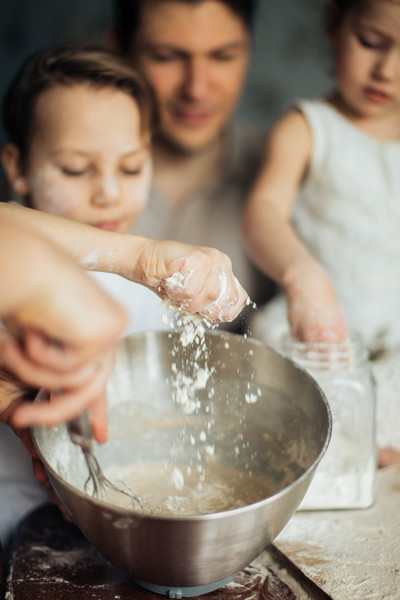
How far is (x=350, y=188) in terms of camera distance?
3.65ft

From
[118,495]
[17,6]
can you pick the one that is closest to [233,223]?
[118,495]

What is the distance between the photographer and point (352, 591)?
22.1 inches

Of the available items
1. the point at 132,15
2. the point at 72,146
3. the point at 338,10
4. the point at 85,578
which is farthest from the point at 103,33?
the point at 85,578

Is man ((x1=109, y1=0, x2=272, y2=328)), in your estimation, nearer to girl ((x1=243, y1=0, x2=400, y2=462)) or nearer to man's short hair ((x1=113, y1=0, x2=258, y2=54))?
man's short hair ((x1=113, y1=0, x2=258, y2=54))

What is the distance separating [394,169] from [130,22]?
0.62 meters

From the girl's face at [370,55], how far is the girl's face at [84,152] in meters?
0.40

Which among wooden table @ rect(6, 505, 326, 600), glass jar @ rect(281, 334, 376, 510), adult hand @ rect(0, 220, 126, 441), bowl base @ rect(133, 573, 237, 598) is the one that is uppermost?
adult hand @ rect(0, 220, 126, 441)

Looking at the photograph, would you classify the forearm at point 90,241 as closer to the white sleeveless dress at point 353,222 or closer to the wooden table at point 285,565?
the wooden table at point 285,565

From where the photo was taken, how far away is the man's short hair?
1.11m

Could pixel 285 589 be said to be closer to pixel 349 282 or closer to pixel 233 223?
pixel 349 282

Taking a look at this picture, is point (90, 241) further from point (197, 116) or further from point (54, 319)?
point (197, 116)

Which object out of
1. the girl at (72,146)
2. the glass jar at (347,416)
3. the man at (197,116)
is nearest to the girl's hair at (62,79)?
the girl at (72,146)

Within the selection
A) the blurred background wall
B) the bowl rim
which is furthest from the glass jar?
the blurred background wall

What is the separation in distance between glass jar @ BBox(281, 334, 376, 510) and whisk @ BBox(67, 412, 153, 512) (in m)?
0.24
